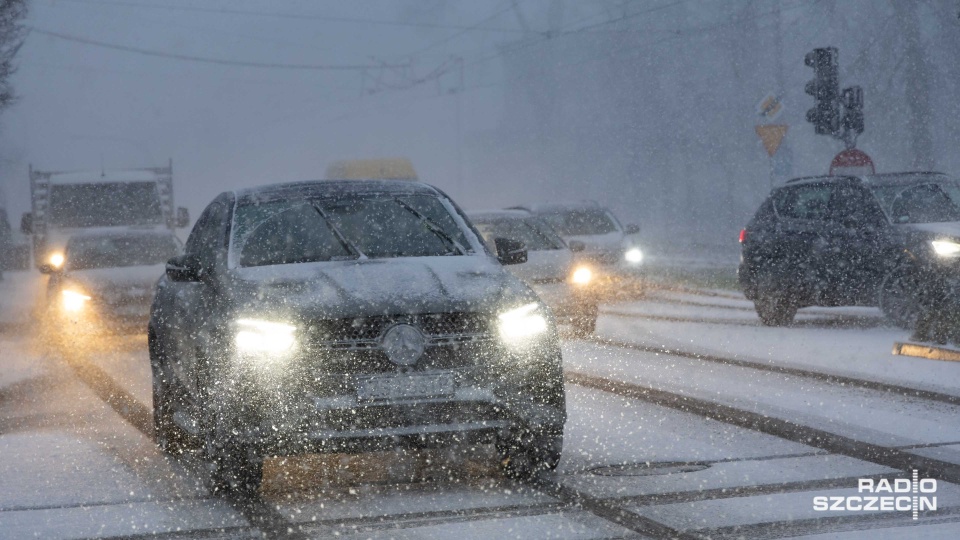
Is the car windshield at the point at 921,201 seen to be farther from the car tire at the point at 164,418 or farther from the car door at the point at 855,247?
the car tire at the point at 164,418

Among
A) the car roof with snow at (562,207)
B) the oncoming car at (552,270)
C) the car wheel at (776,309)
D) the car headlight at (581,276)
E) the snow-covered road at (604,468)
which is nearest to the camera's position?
the snow-covered road at (604,468)

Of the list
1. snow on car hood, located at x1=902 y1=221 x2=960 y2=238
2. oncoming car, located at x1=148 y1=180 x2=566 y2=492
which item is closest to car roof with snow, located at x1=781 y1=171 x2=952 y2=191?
snow on car hood, located at x1=902 y1=221 x2=960 y2=238

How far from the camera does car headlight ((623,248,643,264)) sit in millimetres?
22984

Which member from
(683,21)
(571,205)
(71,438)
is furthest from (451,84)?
(71,438)

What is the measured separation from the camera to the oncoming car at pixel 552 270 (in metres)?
16.2

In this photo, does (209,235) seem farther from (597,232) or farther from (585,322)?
(597,232)

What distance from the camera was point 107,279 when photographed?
62.5 feet

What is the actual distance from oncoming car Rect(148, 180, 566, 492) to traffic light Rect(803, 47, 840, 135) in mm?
16490

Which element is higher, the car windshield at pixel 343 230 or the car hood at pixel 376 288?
the car windshield at pixel 343 230

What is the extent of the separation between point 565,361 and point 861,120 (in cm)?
1151

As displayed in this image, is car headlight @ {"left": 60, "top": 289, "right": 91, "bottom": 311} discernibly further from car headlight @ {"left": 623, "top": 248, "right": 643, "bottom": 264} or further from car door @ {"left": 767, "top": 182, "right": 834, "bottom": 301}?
car door @ {"left": 767, "top": 182, "right": 834, "bottom": 301}

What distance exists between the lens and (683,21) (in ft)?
212

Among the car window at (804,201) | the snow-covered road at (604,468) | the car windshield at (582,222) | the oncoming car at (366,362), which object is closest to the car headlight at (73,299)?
the snow-covered road at (604,468)

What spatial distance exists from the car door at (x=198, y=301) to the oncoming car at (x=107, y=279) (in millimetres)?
9549
